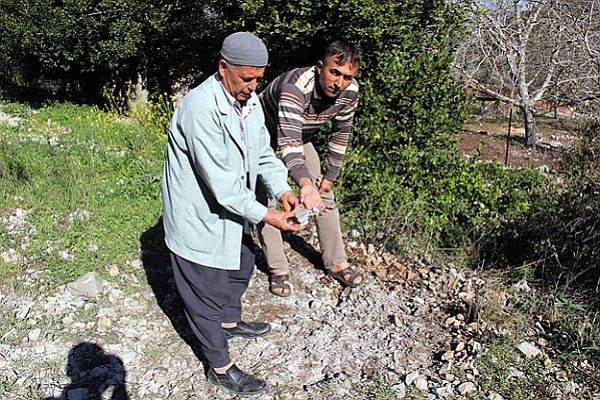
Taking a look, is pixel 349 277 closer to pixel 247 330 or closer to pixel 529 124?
pixel 247 330

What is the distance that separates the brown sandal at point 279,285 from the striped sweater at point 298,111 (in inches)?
36.9

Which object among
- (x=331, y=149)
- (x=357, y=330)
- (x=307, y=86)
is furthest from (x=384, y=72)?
(x=357, y=330)

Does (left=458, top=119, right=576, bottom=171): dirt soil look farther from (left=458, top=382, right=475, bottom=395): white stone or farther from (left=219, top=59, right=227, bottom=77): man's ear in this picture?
(left=219, top=59, right=227, bottom=77): man's ear

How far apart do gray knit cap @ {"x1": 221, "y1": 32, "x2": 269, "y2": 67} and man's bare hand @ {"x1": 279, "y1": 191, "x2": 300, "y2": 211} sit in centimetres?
70

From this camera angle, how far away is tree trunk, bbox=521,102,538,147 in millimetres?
9547

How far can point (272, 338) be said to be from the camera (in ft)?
12.3

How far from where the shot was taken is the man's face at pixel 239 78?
8.63 ft

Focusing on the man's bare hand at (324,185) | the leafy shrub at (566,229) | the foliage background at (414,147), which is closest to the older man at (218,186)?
the man's bare hand at (324,185)

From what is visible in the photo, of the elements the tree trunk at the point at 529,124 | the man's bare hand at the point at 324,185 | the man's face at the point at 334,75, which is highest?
the man's face at the point at 334,75

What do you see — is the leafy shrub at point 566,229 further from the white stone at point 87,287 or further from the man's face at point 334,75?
the white stone at point 87,287

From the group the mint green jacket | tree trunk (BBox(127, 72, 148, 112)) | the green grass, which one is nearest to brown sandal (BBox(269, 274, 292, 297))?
the green grass

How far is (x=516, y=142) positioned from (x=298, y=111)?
25.8 ft

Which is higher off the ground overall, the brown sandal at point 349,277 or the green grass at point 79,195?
the brown sandal at point 349,277

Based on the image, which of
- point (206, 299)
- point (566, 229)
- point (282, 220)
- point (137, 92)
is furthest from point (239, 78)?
point (137, 92)
